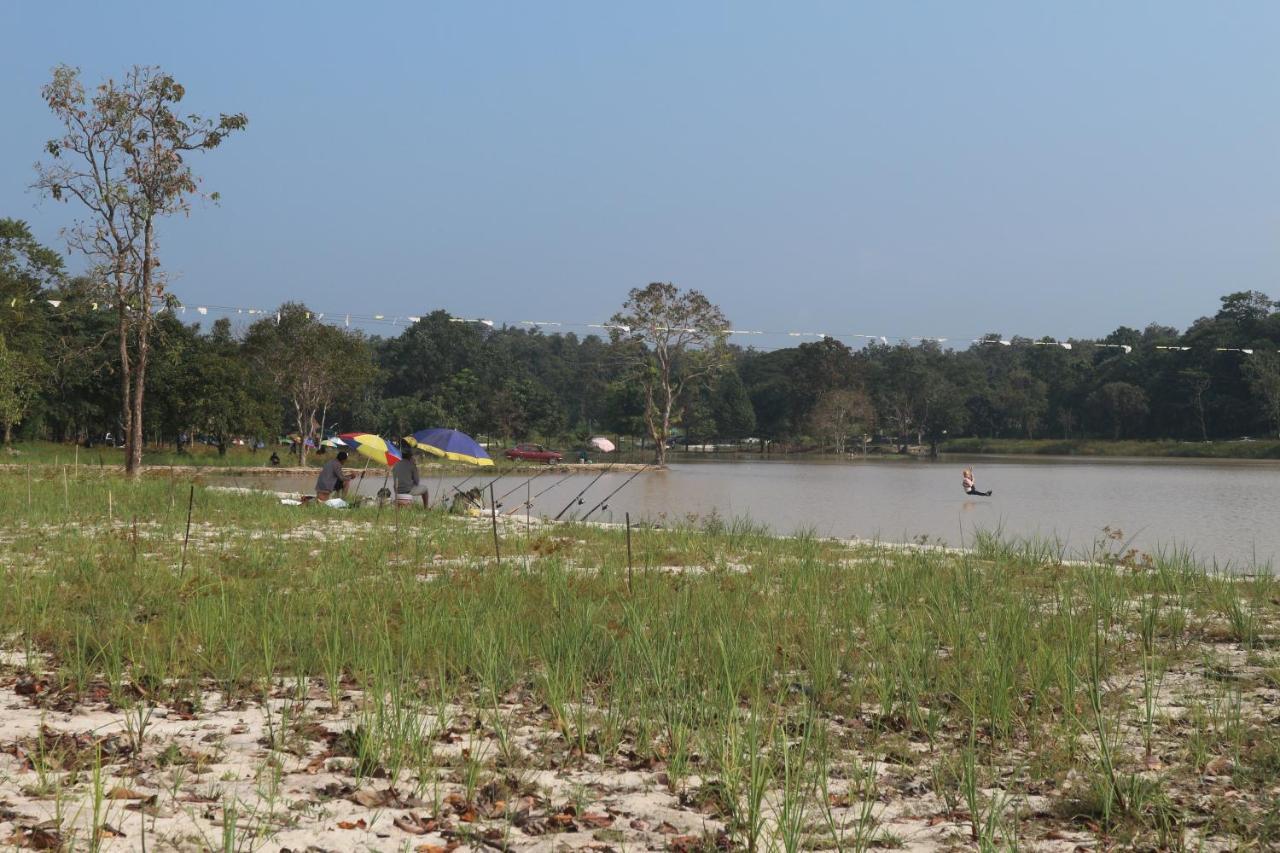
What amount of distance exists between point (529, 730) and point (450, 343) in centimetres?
8243

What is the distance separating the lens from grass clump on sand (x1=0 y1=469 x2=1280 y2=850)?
3.82m

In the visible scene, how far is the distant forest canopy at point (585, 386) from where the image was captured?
44.2 m

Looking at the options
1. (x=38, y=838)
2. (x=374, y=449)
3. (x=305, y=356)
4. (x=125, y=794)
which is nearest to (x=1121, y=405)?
(x=305, y=356)

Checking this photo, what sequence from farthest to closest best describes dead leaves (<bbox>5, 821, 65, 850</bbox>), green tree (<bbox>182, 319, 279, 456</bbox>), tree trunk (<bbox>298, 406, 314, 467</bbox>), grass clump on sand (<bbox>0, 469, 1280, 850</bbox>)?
green tree (<bbox>182, 319, 279, 456</bbox>), tree trunk (<bbox>298, 406, 314, 467</bbox>), grass clump on sand (<bbox>0, 469, 1280, 850</bbox>), dead leaves (<bbox>5, 821, 65, 850</bbox>)

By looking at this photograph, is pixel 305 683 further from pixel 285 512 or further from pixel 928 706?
pixel 285 512

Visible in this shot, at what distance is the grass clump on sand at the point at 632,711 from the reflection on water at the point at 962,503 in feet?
18.6

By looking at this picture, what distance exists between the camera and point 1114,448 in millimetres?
76062

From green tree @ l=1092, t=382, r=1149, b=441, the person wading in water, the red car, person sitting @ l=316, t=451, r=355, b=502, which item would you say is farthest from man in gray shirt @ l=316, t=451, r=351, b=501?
green tree @ l=1092, t=382, r=1149, b=441

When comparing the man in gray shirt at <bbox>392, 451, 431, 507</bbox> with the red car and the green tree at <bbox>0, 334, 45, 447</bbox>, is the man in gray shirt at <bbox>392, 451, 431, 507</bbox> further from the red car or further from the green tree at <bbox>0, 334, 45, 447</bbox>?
the red car

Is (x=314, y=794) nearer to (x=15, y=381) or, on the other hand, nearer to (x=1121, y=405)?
(x=15, y=381)

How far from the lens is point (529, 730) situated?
4.88 metres

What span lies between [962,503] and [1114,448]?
52504mm

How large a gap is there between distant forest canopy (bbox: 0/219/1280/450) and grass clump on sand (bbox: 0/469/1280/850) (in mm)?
32821

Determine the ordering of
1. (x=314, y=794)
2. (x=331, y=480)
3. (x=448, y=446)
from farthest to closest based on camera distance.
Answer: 1. (x=448, y=446)
2. (x=331, y=480)
3. (x=314, y=794)
